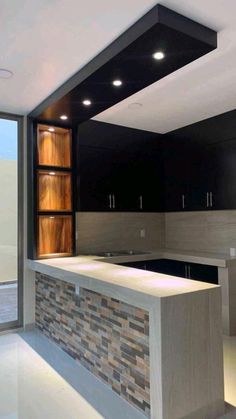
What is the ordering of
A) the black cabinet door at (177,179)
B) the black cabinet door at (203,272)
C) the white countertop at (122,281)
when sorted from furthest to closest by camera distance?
the black cabinet door at (177,179)
the black cabinet door at (203,272)
the white countertop at (122,281)

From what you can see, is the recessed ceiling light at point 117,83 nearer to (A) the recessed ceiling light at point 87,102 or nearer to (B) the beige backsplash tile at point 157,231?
(A) the recessed ceiling light at point 87,102

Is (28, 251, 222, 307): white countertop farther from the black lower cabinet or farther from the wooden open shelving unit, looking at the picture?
the black lower cabinet

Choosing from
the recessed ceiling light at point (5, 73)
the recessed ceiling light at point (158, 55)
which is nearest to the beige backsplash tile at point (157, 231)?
the recessed ceiling light at point (5, 73)

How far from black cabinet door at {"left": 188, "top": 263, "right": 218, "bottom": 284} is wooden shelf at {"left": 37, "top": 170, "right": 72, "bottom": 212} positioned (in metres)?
1.74

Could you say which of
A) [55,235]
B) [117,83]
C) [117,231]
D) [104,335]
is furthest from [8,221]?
[117,83]

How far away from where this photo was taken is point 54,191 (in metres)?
4.02

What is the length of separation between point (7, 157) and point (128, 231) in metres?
1.96

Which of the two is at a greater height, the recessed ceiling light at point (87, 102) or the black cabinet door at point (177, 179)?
the recessed ceiling light at point (87, 102)

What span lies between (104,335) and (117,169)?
2.48m

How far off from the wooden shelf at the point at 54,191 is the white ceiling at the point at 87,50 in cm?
81

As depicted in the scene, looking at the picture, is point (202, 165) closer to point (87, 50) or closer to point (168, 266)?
point (168, 266)

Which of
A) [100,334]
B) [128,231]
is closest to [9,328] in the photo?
[100,334]

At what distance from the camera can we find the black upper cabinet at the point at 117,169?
4.24 meters

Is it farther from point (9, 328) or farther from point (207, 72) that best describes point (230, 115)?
point (9, 328)
